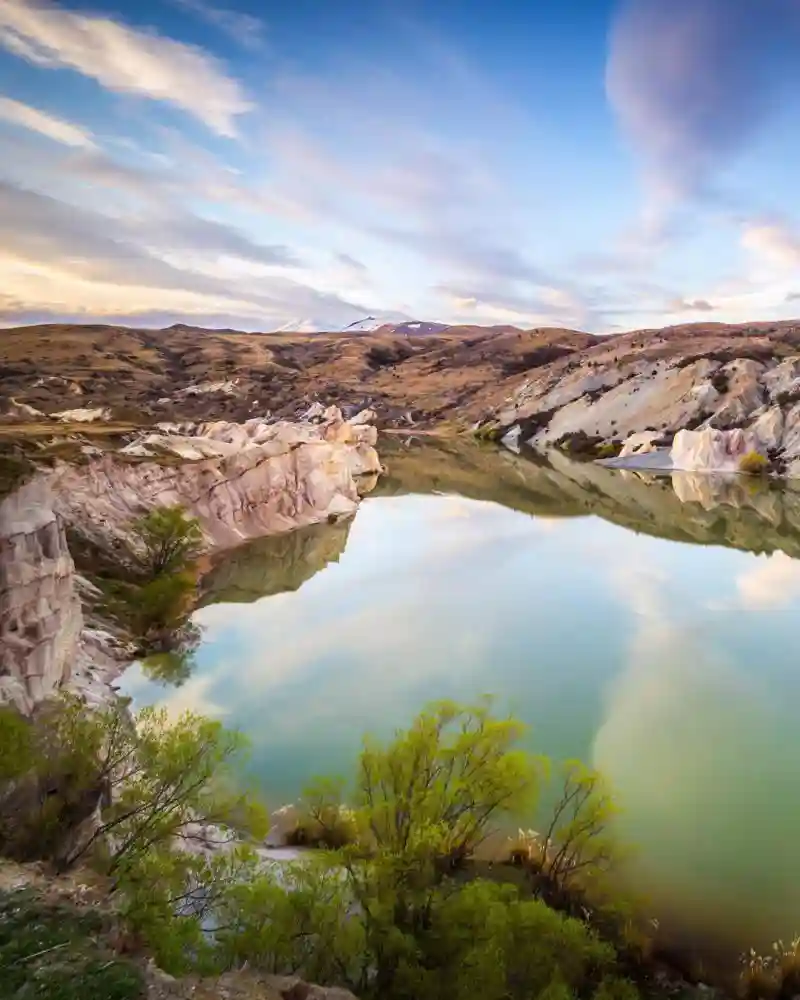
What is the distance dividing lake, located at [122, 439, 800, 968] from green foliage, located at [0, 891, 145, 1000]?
291 inches

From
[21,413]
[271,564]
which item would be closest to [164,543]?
[271,564]

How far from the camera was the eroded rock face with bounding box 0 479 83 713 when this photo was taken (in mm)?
12449

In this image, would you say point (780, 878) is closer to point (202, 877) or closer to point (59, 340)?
point (202, 877)

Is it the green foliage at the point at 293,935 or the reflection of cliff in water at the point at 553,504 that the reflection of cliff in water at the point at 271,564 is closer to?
the reflection of cliff in water at the point at 553,504

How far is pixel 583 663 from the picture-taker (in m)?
20.4

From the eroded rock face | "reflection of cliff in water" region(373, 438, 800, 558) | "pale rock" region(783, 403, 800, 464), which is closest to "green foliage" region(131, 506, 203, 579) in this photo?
the eroded rock face

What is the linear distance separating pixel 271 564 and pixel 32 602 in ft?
62.3

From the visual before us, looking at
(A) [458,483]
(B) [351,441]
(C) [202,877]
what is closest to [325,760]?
(C) [202,877]

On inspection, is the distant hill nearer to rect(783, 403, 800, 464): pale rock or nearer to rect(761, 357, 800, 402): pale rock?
rect(761, 357, 800, 402): pale rock

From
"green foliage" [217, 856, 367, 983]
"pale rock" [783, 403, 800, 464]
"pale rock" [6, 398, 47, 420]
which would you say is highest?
"pale rock" [783, 403, 800, 464]

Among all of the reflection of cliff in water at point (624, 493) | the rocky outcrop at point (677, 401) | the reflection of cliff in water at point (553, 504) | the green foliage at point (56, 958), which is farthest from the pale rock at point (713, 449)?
the green foliage at point (56, 958)

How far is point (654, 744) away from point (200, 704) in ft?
35.8

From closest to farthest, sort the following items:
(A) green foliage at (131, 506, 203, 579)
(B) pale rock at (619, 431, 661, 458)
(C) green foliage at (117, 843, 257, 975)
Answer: (C) green foliage at (117, 843, 257, 975) → (A) green foliage at (131, 506, 203, 579) → (B) pale rock at (619, 431, 661, 458)

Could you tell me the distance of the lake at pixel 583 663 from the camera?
1222 cm
